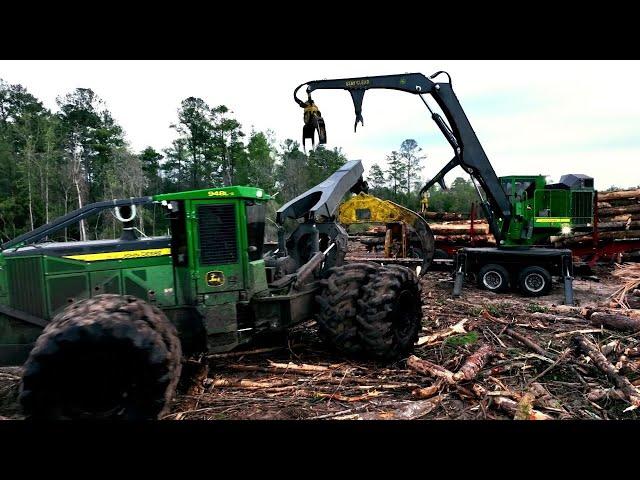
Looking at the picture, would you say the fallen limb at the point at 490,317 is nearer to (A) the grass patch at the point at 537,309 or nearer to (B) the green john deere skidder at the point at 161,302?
(A) the grass patch at the point at 537,309

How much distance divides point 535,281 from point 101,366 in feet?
34.9

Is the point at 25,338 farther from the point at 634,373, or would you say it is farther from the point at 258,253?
the point at 634,373

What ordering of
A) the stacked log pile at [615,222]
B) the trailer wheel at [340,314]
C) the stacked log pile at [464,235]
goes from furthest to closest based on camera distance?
the stacked log pile at [464,235], the stacked log pile at [615,222], the trailer wheel at [340,314]

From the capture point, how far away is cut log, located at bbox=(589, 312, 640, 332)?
273 inches

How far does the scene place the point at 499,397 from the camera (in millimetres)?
4605

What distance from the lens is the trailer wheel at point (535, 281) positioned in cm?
1118

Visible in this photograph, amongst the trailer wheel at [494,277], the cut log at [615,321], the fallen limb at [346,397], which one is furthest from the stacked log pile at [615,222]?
the fallen limb at [346,397]

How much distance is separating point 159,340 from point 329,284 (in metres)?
2.53

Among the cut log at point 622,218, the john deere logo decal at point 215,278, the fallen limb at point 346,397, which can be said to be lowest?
the fallen limb at point 346,397

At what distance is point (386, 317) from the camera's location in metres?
5.57

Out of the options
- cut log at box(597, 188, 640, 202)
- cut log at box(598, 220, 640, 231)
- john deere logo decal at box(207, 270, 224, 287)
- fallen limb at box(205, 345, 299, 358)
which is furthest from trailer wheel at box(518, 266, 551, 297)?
john deere logo decal at box(207, 270, 224, 287)
